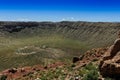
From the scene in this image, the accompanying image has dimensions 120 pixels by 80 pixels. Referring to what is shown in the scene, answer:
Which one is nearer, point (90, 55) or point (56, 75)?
point (56, 75)

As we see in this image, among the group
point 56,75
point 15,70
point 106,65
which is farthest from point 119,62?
point 15,70

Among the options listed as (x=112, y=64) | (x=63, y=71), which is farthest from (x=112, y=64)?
(x=63, y=71)

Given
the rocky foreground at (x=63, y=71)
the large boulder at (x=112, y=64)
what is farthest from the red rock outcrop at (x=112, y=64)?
the rocky foreground at (x=63, y=71)

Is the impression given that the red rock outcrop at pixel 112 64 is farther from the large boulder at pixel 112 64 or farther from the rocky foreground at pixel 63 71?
the rocky foreground at pixel 63 71

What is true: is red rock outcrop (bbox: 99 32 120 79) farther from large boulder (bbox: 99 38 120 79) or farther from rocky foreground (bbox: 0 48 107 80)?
rocky foreground (bbox: 0 48 107 80)

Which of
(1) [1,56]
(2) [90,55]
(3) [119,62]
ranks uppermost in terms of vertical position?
(3) [119,62]

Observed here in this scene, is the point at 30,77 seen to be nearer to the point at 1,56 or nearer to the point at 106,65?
the point at 106,65

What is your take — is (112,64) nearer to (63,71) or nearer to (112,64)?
(112,64)

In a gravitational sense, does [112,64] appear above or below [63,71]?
above
